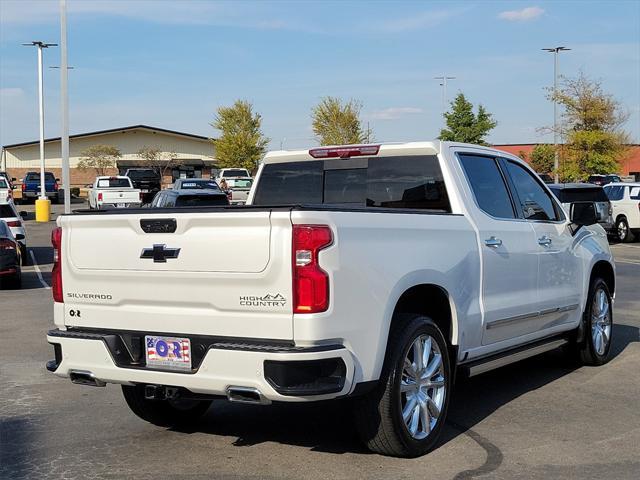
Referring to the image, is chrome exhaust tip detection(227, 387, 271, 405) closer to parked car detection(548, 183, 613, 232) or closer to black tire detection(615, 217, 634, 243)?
parked car detection(548, 183, 613, 232)

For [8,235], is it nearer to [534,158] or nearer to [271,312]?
[271,312]

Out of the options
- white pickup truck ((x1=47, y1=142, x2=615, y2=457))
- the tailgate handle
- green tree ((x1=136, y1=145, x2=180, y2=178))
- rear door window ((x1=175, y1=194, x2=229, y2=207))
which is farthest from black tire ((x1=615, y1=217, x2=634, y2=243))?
green tree ((x1=136, y1=145, x2=180, y2=178))

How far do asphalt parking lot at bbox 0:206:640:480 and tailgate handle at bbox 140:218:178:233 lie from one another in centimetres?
132

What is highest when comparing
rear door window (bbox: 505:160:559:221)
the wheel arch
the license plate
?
rear door window (bbox: 505:160:559:221)

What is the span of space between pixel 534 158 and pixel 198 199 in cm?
5192

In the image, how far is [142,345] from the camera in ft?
16.4

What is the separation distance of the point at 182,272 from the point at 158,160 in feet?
233

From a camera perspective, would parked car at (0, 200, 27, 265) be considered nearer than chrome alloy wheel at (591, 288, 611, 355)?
No

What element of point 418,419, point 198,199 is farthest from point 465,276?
point 198,199

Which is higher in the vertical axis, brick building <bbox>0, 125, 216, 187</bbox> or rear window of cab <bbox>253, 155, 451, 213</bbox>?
brick building <bbox>0, 125, 216, 187</bbox>

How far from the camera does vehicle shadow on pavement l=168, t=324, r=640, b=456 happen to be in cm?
557

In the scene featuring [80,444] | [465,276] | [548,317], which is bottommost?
[80,444]

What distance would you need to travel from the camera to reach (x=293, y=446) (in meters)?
5.54

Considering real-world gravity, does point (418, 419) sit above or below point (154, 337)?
below
